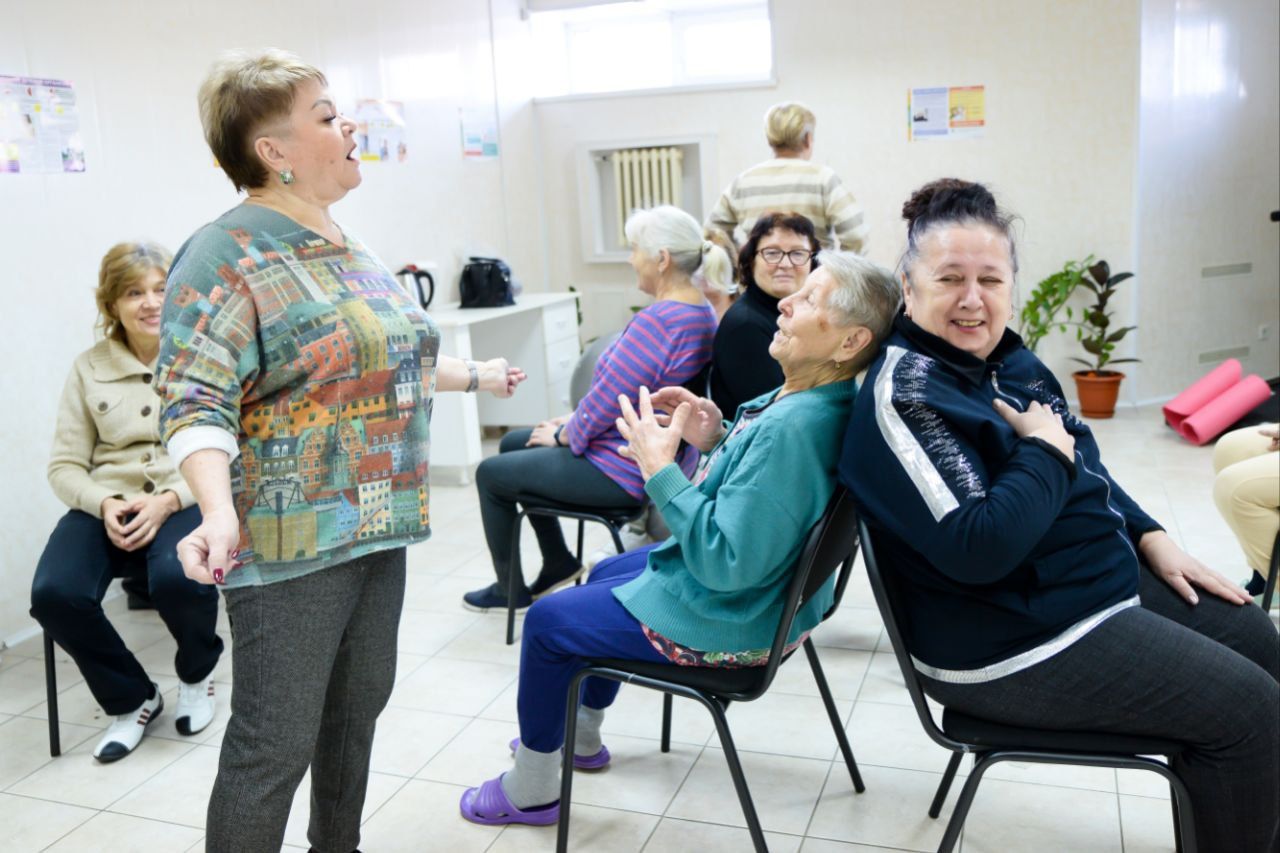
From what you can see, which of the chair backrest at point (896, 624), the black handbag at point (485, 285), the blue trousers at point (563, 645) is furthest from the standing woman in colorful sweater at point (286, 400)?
the black handbag at point (485, 285)

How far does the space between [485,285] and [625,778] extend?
3.34 m

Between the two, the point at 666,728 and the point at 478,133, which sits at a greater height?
the point at 478,133

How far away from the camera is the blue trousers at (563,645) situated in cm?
187

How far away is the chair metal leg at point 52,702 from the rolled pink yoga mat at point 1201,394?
14.8 feet

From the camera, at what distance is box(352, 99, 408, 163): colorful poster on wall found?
4.85m

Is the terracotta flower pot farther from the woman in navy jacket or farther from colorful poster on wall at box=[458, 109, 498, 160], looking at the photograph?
the woman in navy jacket

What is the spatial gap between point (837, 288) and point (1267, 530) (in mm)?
1643

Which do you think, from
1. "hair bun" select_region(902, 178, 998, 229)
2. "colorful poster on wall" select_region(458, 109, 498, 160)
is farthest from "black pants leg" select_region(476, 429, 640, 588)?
"colorful poster on wall" select_region(458, 109, 498, 160)

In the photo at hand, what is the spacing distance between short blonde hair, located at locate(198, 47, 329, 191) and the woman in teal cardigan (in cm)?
71

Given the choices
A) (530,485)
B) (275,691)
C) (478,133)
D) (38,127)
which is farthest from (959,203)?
(478,133)

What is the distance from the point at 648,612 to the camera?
6.04 feet

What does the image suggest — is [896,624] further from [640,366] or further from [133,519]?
[133,519]

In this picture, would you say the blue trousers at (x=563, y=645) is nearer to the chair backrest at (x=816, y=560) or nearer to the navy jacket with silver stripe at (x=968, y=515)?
the chair backrest at (x=816, y=560)

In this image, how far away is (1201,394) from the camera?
16.5 feet
